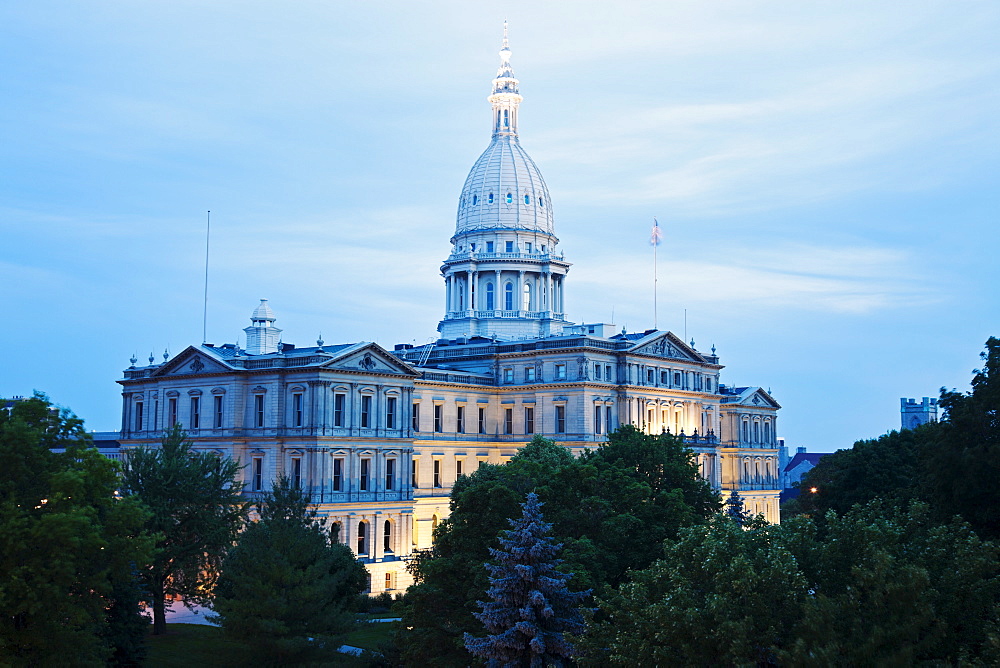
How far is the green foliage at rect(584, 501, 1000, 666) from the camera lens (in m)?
23.5

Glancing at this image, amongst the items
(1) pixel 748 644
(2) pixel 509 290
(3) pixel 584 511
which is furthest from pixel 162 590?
(2) pixel 509 290

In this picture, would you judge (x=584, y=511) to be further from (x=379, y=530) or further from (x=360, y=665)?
(x=379, y=530)

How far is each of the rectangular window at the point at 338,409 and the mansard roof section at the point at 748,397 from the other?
4679 cm

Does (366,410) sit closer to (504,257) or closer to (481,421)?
(481,421)

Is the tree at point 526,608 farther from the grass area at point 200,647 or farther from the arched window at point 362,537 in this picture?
the arched window at point 362,537

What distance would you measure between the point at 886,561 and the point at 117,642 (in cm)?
3195

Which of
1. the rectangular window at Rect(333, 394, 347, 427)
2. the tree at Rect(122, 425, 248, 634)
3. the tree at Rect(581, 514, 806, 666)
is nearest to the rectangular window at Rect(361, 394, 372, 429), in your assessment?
the rectangular window at Rect(333, 394, 347, 427)

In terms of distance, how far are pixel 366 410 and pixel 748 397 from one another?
5062cm

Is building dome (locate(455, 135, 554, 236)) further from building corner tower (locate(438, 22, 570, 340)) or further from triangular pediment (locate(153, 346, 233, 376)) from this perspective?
triangular pediment (locate(153, 346, 233, 376))

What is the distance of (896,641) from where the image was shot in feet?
77.6

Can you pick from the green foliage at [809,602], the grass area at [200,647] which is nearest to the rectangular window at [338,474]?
the grass area at [200,647]

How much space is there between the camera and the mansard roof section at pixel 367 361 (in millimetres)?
76000

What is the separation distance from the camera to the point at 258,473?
252 feet

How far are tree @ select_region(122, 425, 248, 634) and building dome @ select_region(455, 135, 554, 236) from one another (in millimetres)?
62570
